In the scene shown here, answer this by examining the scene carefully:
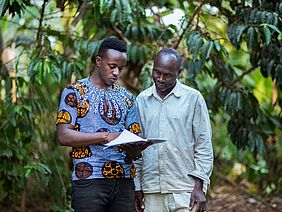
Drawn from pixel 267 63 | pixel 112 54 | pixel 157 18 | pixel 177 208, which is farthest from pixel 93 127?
pixel 157 18

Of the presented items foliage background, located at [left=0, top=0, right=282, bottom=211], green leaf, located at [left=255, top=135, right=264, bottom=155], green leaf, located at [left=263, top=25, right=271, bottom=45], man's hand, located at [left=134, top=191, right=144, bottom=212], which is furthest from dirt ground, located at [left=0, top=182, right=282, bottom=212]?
green leaf, located at [left=263, top=25, right=271, bottom=45]

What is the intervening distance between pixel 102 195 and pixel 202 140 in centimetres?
62

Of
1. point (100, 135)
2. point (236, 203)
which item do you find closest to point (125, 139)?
point (100, 135)

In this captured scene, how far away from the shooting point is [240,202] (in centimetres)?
674

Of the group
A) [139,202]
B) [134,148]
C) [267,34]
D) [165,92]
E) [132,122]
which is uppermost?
[267,34]

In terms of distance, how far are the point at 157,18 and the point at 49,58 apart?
1376 millimetres

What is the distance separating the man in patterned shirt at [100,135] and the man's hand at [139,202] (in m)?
0.18

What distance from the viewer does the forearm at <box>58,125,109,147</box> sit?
9.61 ft

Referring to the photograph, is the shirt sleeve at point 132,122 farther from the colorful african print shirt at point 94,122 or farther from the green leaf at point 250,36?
the green leaf at point 250,36

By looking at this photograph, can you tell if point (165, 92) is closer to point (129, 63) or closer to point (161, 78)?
point (161, 78)

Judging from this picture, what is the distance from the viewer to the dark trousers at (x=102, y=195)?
2.98 metres

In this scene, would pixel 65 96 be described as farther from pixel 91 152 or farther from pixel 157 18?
pixel 157 18

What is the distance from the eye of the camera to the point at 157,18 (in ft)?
17.5

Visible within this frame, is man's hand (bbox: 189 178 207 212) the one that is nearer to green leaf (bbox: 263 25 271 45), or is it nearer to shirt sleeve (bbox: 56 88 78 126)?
shirt sleeve (bbox: 56 88 78 126)
